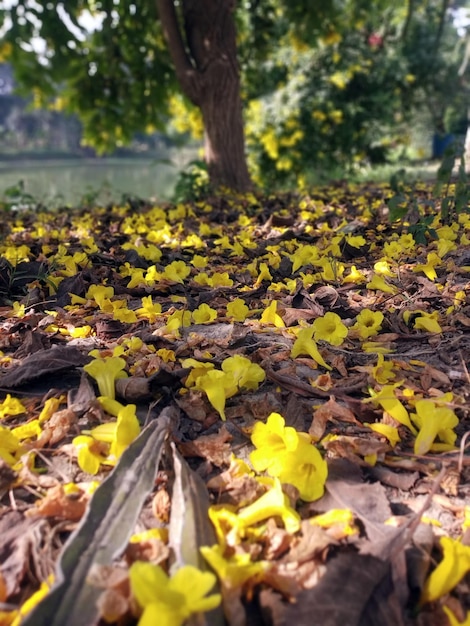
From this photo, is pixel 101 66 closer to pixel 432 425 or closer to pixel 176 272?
pixel 176 272

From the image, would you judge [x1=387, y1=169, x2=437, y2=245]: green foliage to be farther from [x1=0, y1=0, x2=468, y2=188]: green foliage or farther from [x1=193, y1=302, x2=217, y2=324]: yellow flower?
[x1=0, y1=0, x2=468, y2=188]: green foliage

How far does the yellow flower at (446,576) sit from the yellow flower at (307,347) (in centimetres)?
70

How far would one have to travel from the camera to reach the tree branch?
5.56 m

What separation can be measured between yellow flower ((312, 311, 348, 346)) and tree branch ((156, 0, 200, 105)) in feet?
16.5

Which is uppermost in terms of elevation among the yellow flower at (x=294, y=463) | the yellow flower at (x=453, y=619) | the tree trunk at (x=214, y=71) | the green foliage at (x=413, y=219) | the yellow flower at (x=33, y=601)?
the tree trunk at (x=214, y=71)

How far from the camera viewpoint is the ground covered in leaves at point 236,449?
2.50 feet

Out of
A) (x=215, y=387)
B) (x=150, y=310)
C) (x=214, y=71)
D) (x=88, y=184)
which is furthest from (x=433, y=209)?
(x=88, y=184)

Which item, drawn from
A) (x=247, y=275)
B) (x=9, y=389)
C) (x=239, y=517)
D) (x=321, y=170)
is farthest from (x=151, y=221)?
(x=321, y=170)

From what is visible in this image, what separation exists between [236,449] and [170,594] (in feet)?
1.58

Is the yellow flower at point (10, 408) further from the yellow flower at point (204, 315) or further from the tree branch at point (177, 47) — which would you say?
the tree branch at point (177, 47)

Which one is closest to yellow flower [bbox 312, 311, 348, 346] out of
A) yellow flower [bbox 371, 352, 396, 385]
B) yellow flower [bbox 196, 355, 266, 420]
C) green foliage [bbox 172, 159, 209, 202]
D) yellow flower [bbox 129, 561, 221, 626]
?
yellow flower [bbox 371, 352, 396, 385]

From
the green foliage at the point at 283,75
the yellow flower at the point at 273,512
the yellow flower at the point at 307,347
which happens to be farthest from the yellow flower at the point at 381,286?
the green foliage at the point at 283,75

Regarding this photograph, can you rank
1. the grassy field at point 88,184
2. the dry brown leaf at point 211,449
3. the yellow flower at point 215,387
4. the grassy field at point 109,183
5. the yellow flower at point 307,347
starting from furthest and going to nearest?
the grassy field at point 88,184, the grassy field at point 109,183, the yellow flower at point 307,347, the yellow flower at point 215,387, the dry brown leaf at point 211,449

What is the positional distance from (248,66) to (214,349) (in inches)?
324
